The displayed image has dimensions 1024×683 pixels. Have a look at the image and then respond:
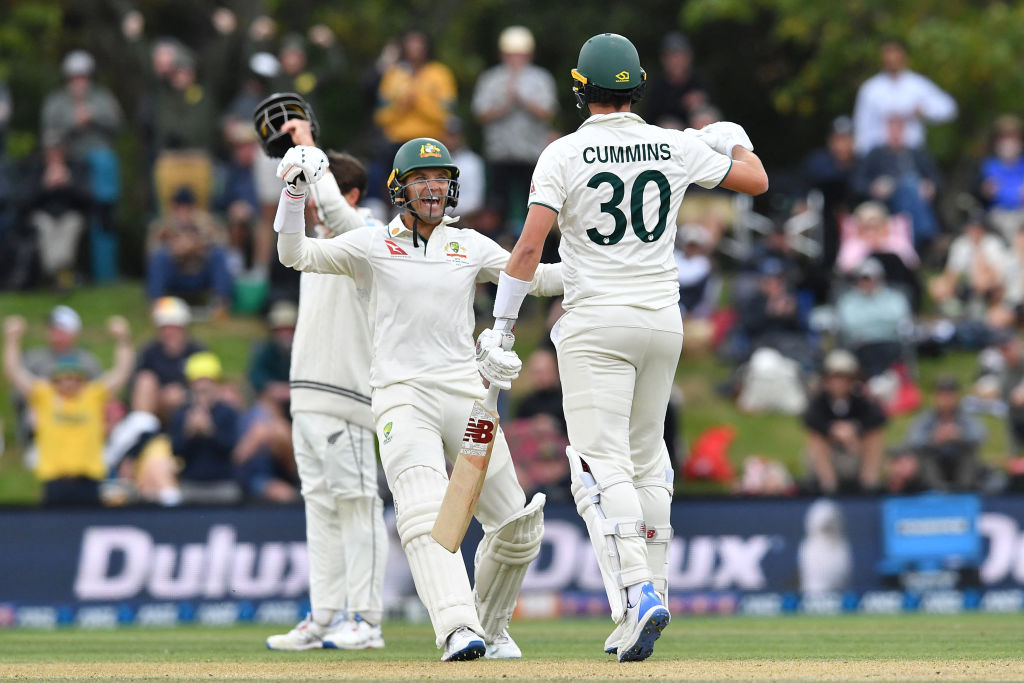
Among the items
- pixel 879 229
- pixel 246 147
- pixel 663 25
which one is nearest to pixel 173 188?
pixel 246 147

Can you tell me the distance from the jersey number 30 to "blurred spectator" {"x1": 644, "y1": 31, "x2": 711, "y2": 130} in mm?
11260

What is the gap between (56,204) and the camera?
18.8 metres

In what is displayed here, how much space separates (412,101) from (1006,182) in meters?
7.03

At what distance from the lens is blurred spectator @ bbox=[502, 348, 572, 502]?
14508mm

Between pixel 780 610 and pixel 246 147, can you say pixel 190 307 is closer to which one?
pixel 246 147

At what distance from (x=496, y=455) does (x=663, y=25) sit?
23279mm

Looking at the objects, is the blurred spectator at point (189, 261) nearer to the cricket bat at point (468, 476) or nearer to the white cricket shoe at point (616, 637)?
the cricket bat at point (468, 476)

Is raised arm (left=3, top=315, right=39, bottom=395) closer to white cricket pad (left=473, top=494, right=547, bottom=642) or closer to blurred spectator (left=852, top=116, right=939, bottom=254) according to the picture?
white cricket pad (left=473, top=494, right=547, bottom=642)

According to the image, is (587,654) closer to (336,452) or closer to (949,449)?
(336,452)

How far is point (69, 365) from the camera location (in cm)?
1481

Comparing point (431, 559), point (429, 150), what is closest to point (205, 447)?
point (429, 150)

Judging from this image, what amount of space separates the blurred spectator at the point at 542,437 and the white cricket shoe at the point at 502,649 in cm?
552

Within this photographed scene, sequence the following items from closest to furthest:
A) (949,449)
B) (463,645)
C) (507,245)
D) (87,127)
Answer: (463,645) < (949,449) < (507,245) < (87,127)

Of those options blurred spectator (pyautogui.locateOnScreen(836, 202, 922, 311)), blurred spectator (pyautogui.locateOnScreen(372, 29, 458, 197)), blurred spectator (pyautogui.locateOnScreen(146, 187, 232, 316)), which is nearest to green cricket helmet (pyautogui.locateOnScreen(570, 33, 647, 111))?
blurred spectator (pyautogui.locateOnScreen(372, 29, 458, 197))
